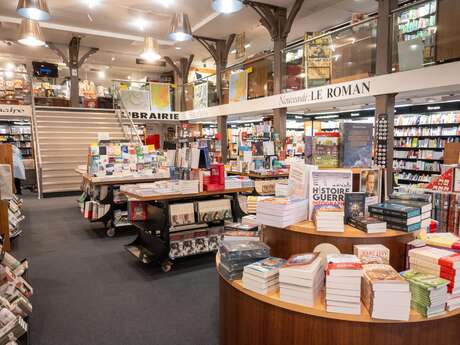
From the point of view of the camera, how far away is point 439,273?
1782 millimetres

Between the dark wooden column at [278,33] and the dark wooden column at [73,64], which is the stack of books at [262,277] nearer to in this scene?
the dark wooden column at [278,33]

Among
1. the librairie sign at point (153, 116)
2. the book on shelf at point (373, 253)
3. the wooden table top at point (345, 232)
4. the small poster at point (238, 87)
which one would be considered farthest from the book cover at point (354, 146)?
the librairie sign at point (153, 116)

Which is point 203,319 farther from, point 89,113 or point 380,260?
point 89,113

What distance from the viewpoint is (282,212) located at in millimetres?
2115

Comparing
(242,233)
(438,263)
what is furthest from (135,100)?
(438,263)

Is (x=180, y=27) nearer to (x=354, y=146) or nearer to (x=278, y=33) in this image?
(x=278, y=33)

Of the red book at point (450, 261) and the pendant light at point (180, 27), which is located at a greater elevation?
the pendant light at point (180, 27)

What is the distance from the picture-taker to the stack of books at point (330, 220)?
6.63 feet

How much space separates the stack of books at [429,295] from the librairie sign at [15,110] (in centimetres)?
1224

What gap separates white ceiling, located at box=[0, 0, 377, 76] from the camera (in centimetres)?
916

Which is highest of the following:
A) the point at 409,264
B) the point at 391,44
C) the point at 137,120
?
the point at 391,44

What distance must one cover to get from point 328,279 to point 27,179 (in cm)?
1201

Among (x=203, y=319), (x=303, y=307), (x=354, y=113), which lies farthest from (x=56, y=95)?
(x=303, y=307)

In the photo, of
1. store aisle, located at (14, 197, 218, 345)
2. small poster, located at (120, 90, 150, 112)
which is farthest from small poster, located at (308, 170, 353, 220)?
small poster, located at (120, 90, 150, 112)
